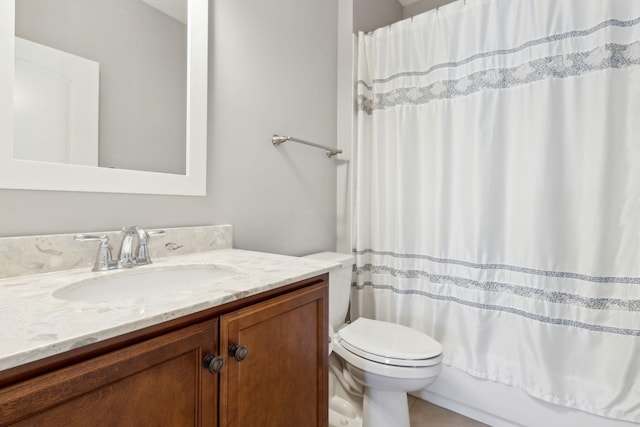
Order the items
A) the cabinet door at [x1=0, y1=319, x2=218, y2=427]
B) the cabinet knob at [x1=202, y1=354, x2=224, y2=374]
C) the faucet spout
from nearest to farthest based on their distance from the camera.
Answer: the cabinet door at [x1=0, y1=319, x2=218, y2=427] < the cabinet knob at [x1=202, y1=354, x2=224, y2=374] < the faucet spout

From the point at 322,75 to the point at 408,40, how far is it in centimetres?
52

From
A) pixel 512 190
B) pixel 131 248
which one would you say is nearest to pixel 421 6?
pixel 512 190

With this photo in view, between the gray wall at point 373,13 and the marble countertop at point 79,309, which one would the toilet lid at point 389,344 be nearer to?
the marble countertop at point 79,309

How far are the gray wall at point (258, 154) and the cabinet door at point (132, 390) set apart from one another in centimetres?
57

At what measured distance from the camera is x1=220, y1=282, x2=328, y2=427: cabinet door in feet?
2.13

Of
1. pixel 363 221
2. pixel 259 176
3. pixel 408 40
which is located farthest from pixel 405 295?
pixel 408 40

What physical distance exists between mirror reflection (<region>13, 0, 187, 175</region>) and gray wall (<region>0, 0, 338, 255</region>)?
0.40 feet

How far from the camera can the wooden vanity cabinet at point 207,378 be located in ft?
1.40

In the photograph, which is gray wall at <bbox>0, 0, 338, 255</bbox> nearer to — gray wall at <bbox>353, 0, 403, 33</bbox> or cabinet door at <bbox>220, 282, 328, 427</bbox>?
gray wall at <bbox>353, 0, 403, 33</bbox>

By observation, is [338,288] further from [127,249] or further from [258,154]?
[127,249]

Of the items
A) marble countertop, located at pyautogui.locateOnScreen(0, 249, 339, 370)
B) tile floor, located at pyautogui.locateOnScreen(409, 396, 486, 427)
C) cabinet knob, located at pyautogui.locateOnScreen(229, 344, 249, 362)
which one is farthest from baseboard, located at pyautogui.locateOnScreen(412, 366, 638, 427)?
cabinet knob, located at pyautogui.locateOnScreen(229, 344, 249, 362)

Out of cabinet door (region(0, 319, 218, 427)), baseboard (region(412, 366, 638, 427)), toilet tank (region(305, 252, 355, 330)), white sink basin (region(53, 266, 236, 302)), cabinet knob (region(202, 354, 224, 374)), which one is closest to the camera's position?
cabinet door (region(0, 319, 218, 427))

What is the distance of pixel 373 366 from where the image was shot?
1.26m

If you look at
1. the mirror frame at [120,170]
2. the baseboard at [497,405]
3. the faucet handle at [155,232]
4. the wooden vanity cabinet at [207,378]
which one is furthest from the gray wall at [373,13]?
the baseboard at [497,405]
